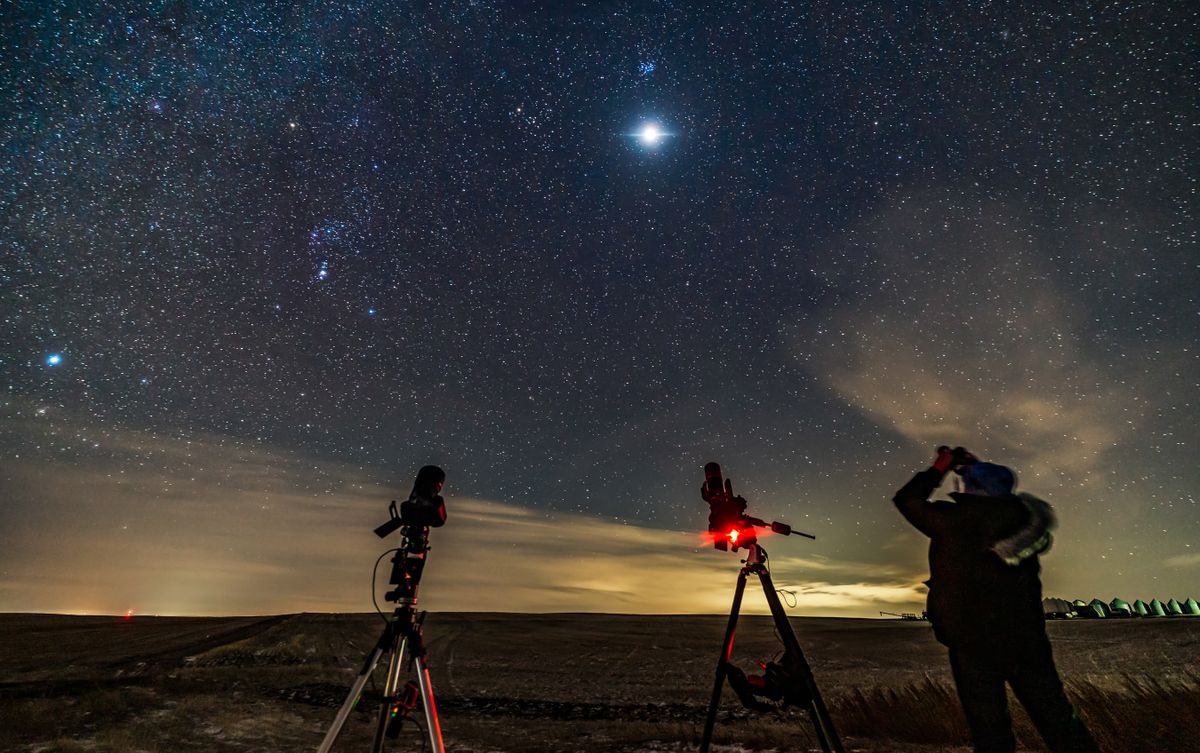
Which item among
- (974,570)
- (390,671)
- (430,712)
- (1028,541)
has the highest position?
(1028,541)

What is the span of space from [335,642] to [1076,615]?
67.6 metres

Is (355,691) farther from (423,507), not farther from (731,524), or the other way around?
(731,524)

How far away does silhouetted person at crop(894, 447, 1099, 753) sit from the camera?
9.93ft

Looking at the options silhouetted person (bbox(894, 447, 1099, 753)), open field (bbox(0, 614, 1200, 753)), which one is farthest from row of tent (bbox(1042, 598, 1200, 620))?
silhouetted person (bbox(894, 447, 1099, 753))

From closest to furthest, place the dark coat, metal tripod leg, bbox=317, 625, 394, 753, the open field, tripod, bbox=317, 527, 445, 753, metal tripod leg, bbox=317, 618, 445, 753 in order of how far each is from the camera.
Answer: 1. metal tripod leg, bbox=317, 625, 394, 753
2. the dark coat
3. metal tripod leg, bbox=317, 618, 445, 753
4. tripod, bbox=317, 527, 445, 753
5. the open field

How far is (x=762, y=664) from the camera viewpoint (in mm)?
3549

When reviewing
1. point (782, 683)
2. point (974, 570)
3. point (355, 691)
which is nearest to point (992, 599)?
point (974, 570)

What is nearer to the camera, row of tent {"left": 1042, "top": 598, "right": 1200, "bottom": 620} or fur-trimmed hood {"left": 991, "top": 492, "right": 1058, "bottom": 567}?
fur-trimmed hood {"left": 991, "top": 492, "right": 1058, "bottom": 567}

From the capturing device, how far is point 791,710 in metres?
9.52

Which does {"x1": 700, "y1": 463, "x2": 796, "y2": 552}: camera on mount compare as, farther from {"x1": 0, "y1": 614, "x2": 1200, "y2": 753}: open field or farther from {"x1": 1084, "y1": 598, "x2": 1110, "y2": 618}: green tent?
{"x1": 1084, "y1": 598, "x2": 1110, "y2": 618}: green tent

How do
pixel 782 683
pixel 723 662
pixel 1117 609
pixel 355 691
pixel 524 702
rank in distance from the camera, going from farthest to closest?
pixel 1117 609, pixel 524 702, pixel 723 662, pixel 782 683, pixel 355 691

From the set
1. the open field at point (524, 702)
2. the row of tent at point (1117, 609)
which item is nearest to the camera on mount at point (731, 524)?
the open field at point (524, 702)

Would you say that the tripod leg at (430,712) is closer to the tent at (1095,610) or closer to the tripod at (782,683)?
the tripod at (782,683)

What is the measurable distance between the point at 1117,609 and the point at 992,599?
75.4 m
